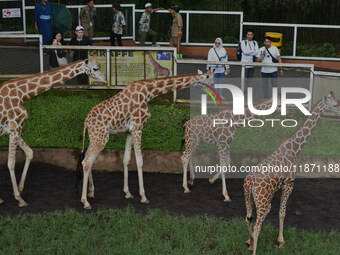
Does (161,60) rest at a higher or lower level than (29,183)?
higher

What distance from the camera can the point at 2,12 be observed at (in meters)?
25.0

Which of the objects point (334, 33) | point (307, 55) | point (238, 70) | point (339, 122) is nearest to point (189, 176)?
point (238, 70)

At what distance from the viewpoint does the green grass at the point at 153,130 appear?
49.4 ft

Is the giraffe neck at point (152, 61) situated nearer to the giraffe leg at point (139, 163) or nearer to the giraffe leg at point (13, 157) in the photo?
the giraffe leg at point (139, 163)

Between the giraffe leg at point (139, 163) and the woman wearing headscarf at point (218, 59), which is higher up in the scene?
the woman wearing headscarf at point (218, 59)

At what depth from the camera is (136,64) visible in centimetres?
1675

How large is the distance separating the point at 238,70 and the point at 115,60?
11.1 ft

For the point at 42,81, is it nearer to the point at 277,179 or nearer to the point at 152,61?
the point at 152,61

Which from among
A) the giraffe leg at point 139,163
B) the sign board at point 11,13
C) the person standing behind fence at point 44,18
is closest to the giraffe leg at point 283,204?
the giraffe leg at point 139,163

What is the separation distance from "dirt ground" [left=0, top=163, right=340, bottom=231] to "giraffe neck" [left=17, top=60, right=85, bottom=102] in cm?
229

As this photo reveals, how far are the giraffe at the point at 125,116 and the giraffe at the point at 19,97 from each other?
983 millimetres

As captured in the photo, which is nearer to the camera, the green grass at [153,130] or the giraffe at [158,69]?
the green grass at [153,130]

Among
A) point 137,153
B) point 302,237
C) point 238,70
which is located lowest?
point 302,237

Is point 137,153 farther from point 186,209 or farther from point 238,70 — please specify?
point 238,70
